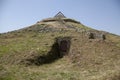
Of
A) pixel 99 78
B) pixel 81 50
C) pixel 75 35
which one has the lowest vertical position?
pixel 99 78

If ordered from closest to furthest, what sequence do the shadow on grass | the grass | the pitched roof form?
the grass, the shadow on grass, the pitched roof

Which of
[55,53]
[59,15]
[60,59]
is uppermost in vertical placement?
[59,15]

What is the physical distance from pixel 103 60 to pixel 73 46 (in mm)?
3994

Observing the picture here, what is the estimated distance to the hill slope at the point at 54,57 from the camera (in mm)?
15414

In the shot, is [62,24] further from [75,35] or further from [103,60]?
[103,60]

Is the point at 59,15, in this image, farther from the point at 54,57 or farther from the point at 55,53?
the point at 54,57

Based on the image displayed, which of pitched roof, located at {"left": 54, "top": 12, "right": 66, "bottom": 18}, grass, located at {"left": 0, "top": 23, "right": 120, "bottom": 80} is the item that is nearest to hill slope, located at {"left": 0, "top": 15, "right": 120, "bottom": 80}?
grass, located at {"left": 0, "top": 23, "right": 120, "bottom": 80}

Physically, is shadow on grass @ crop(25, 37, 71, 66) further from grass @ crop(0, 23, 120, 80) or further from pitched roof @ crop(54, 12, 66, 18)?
pitched roof @ crop(54, 12, 66, 18)

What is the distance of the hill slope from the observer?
15.4 m

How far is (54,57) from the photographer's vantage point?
2103 cm

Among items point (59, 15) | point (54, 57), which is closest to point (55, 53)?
point (54, 57)

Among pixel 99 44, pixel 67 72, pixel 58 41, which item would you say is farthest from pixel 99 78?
pixel 58 41

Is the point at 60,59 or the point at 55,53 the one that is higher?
the point at 55,53

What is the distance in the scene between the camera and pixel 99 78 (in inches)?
565
